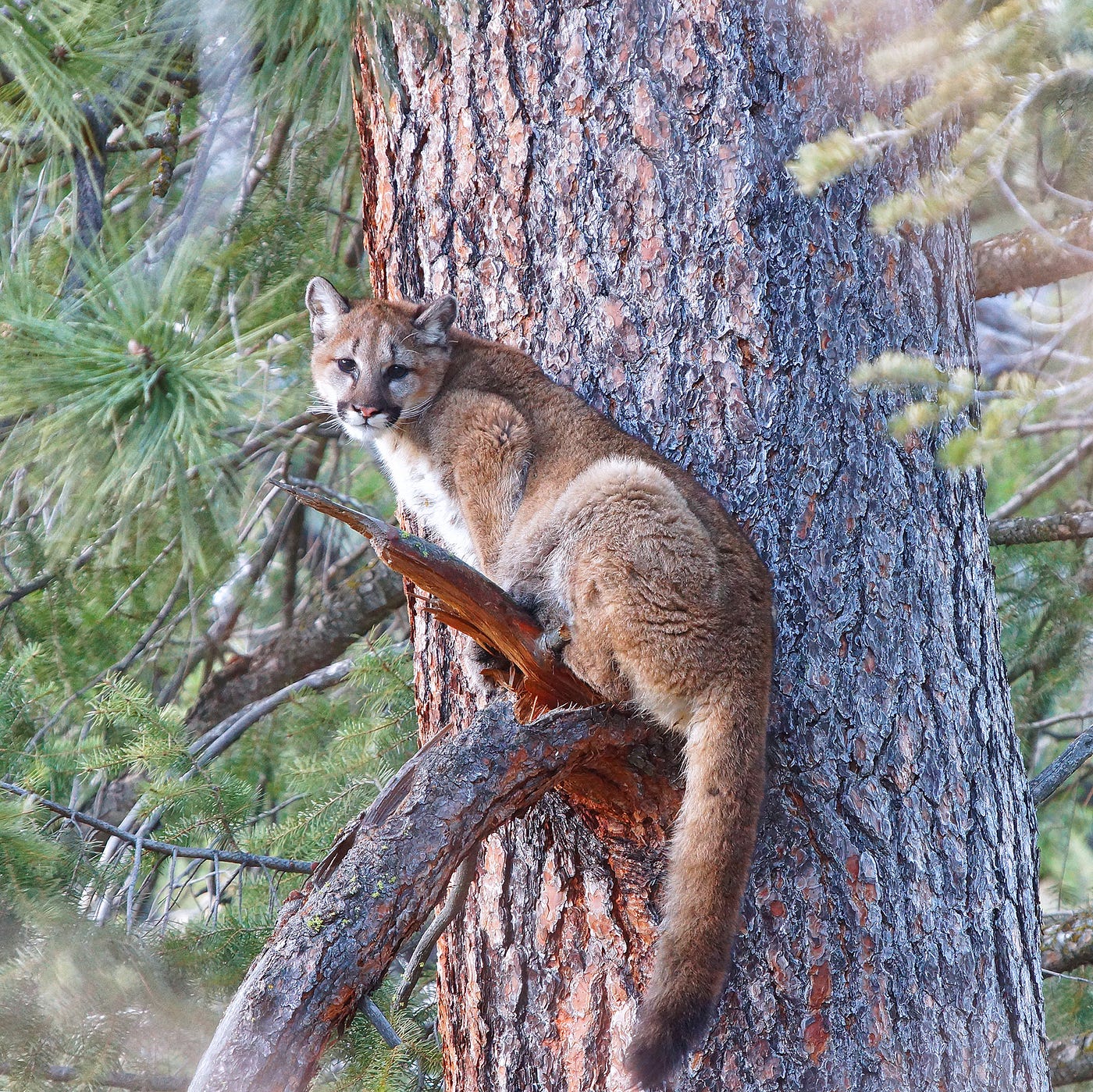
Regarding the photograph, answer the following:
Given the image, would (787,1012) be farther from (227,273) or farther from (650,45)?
(227,273)

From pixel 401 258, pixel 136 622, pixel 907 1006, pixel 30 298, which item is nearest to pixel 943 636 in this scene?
pixel 907 1006

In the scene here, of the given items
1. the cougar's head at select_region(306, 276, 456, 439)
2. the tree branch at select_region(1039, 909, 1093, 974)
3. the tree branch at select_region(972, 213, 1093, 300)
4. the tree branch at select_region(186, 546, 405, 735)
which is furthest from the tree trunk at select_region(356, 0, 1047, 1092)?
the tree branch at select_region(186, 546, 405, 735)

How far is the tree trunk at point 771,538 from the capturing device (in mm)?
2848

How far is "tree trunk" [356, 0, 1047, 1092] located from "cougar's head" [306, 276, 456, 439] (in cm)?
43

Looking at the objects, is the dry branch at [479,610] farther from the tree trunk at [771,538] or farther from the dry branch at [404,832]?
the tree trunk at [771,538]

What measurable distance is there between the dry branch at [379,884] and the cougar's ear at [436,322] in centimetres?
152

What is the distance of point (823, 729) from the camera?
2.98 meters

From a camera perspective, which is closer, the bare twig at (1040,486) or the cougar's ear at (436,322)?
the cougar's ear at (436,322)

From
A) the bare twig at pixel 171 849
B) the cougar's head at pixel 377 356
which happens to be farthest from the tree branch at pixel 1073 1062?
the cougar's head at pixel 377 356

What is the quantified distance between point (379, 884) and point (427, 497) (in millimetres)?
1906

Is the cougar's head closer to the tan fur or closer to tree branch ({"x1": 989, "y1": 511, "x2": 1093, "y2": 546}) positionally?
the tan fur

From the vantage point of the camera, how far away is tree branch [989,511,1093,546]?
14.4 feet

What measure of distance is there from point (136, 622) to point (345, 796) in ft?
5.51

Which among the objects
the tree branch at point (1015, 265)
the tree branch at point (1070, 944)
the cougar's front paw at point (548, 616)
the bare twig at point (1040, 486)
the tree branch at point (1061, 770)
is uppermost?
the tree branch at point (1015, 265)
